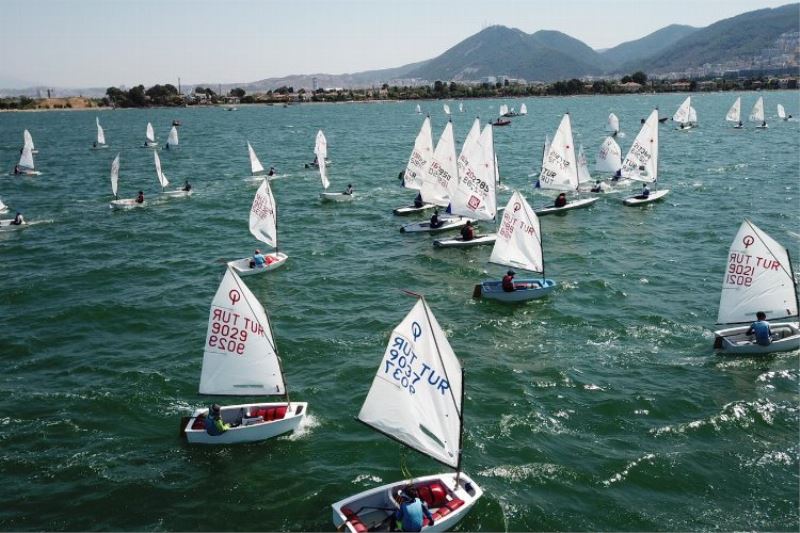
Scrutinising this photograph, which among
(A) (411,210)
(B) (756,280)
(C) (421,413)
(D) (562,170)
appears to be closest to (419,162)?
(A) (411,210)

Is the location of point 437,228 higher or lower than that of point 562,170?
lower

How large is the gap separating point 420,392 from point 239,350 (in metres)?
8.30

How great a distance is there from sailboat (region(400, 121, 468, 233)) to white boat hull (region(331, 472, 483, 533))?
32.6m

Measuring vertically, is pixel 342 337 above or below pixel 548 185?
below

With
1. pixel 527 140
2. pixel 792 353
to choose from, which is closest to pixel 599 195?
pixel 792 353

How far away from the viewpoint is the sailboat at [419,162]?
5406 cm

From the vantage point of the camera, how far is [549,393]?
1065 inches

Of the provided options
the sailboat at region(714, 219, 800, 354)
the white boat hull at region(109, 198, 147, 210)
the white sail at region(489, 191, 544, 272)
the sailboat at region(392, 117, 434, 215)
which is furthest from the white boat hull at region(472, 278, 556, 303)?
the white boat hull at region(109, 198, 147, 210)

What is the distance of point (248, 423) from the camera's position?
77.6ft

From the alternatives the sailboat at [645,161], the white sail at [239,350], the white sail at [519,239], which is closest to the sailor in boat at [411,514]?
the white sail at [239,350]

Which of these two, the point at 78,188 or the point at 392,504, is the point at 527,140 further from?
the point at 392,504

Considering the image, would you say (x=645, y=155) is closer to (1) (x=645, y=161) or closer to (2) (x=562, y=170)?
(1) (x=645, y=161)

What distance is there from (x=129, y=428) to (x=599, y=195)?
51.7 metres

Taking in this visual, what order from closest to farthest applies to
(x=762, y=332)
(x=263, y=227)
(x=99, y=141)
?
1. (x=762, y=332)
2. (x=263, y=227)
3. (x=99, y=141)
